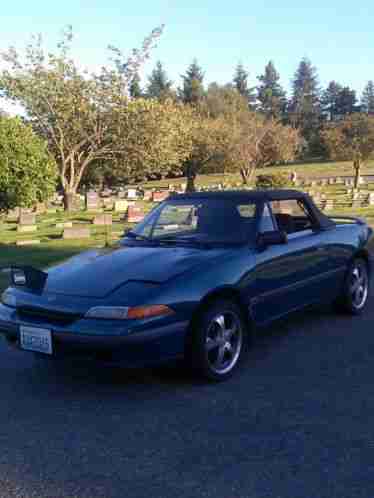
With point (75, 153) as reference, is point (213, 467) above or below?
below

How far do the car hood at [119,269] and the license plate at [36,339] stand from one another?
0.34 metres

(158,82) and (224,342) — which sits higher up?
(158,82)

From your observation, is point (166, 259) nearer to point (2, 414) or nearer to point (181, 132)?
point (2, 414)

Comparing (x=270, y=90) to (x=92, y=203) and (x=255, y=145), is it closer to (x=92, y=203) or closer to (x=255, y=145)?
(x=255, y=145)

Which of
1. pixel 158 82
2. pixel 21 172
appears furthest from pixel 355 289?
pixel 158 82

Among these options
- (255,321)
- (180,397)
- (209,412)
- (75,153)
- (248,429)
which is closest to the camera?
(248,429)

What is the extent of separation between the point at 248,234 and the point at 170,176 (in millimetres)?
71237

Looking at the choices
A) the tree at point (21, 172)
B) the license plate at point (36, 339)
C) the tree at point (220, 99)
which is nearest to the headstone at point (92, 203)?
the tree at point (21, 172)

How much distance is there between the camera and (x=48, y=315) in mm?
4234

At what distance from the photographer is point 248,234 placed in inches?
202

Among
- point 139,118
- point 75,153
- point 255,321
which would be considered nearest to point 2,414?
point 255,321

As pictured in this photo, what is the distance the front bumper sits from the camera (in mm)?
3920

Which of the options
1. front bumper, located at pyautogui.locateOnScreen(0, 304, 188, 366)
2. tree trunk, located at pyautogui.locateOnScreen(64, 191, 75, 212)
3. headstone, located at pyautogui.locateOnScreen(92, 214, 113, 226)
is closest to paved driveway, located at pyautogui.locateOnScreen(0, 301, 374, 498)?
front bumper, located at pyautogui.locateOnScreen(0, 304, 188, 366)

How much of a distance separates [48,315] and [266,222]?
2.26 meters
